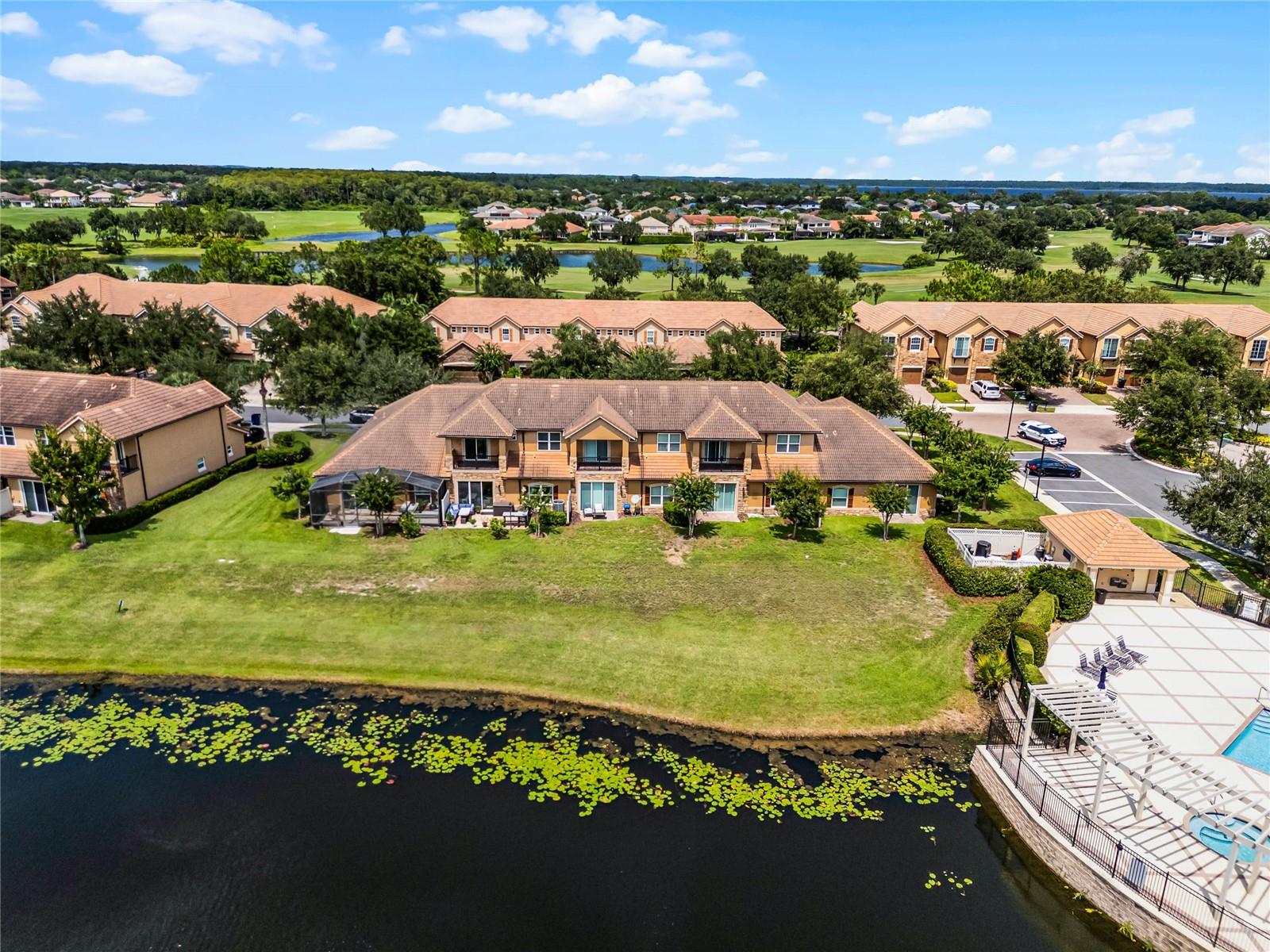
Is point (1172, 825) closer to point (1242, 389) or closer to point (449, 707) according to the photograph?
point (449, 707)

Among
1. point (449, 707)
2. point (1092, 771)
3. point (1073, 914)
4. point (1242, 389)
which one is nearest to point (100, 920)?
point (449, 707)

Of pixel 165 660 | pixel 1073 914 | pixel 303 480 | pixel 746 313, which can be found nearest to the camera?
pixel 1073 914

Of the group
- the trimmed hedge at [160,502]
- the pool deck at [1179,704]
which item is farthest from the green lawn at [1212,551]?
the trimmed hedge at [160,502]

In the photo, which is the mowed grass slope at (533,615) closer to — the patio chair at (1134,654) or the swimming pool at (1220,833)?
the patio chair at (1134,654)

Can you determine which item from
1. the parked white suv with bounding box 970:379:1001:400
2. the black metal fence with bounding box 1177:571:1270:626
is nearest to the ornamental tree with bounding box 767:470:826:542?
the black metal fence with bounding box 1177:571:1270:626

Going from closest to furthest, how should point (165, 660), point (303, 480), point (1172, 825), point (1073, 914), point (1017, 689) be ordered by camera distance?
1. point (1073, 914)
2. point (1172, 825)
3. point (1017, 689)
4. point (165, 660)
5. point (303, 480)

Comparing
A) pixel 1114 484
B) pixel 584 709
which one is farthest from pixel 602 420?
pixel 1114 484

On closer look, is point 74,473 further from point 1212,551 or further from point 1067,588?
point 1212,551
